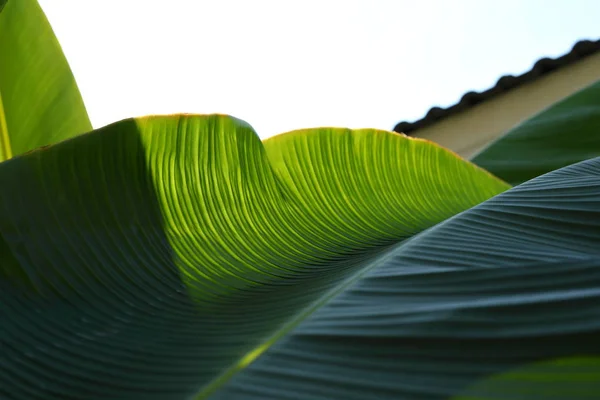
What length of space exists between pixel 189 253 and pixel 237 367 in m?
0.22

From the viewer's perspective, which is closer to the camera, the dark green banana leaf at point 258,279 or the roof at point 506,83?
the dark green banana leaf at point 258,279

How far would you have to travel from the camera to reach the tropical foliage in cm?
33

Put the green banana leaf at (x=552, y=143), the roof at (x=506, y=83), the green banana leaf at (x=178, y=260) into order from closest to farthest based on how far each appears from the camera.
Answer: the green banana leaf at (x=178, y=260) → the green banana leaf at (x=552, y=143) → the roof at (x=506, y=83)

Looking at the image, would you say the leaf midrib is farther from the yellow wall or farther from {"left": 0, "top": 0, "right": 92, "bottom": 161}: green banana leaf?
the yellow wall

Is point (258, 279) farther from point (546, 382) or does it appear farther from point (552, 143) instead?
point (552, 143)

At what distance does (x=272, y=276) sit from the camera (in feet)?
1.98

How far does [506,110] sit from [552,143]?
213 cm

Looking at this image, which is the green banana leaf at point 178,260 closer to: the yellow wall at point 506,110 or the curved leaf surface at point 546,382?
the curved leaf surface at point 546,382

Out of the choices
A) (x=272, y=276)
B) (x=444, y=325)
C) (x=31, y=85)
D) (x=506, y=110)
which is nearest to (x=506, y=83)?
(x=506, y=110)

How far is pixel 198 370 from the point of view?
15.3 inches

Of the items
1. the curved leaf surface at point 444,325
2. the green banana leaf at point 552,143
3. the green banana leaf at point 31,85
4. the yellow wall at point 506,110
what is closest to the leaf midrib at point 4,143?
the green banana leaf at point 31,85

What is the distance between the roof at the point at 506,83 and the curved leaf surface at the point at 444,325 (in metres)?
2.76

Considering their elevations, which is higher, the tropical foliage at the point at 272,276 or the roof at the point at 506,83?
the roof at the point at 506,83

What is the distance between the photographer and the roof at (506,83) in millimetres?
2962
